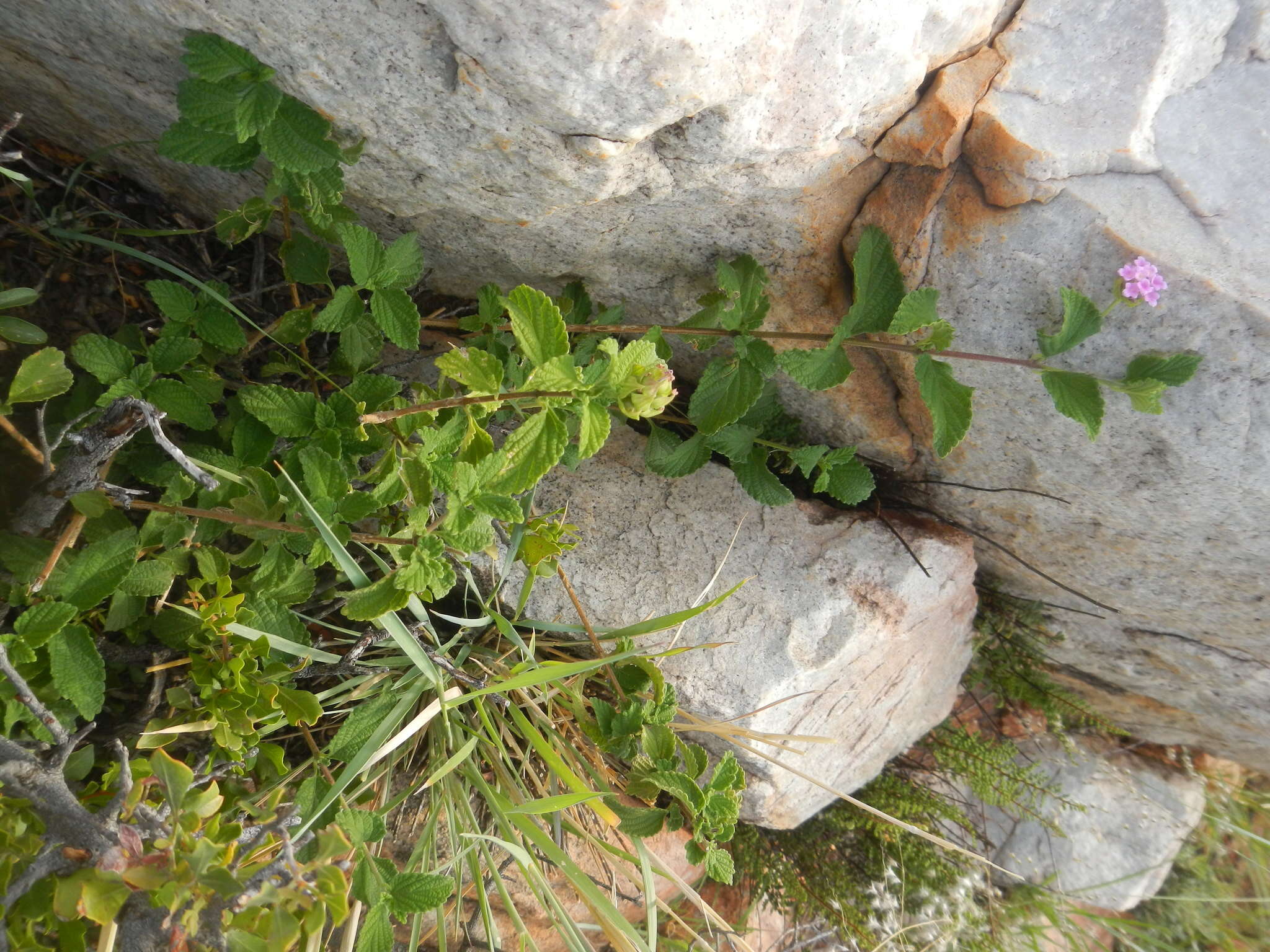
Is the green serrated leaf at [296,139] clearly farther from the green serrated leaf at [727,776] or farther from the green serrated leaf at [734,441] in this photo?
the green serrated leaf at [727,776]

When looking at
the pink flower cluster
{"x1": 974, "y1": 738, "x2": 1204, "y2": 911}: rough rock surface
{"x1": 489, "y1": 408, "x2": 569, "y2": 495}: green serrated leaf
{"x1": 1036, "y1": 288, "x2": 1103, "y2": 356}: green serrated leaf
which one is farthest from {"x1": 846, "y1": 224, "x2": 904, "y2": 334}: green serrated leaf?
{"x1": 974, "y1": 738, "x2": 1204, "y2": 911}: rough rock surface

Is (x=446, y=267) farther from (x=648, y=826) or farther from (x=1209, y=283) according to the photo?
(x=1209, y=283)

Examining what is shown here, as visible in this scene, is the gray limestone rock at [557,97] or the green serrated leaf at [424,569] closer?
the gray limestone rock at [557,97]

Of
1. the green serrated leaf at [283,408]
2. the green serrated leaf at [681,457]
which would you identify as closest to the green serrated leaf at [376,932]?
the green serrated leaf at [283,408]

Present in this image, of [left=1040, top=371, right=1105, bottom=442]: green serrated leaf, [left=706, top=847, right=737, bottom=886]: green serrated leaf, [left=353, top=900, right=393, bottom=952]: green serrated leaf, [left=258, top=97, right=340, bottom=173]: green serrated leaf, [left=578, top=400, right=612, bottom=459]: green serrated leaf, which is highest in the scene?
[left=258, top=97, right=340, bottom=173]: green serrated leaf

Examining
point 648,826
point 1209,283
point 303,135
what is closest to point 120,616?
point 303,135

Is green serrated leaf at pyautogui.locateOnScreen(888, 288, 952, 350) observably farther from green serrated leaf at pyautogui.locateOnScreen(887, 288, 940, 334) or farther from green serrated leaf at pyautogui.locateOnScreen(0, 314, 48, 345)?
green serrated leaf at pyautogui.locateOnScreen(0, 314, 48, 345)

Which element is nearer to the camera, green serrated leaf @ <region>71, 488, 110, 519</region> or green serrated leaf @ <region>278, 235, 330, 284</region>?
green serrated leaf @ <region>71, 488, 110, 519</region>
